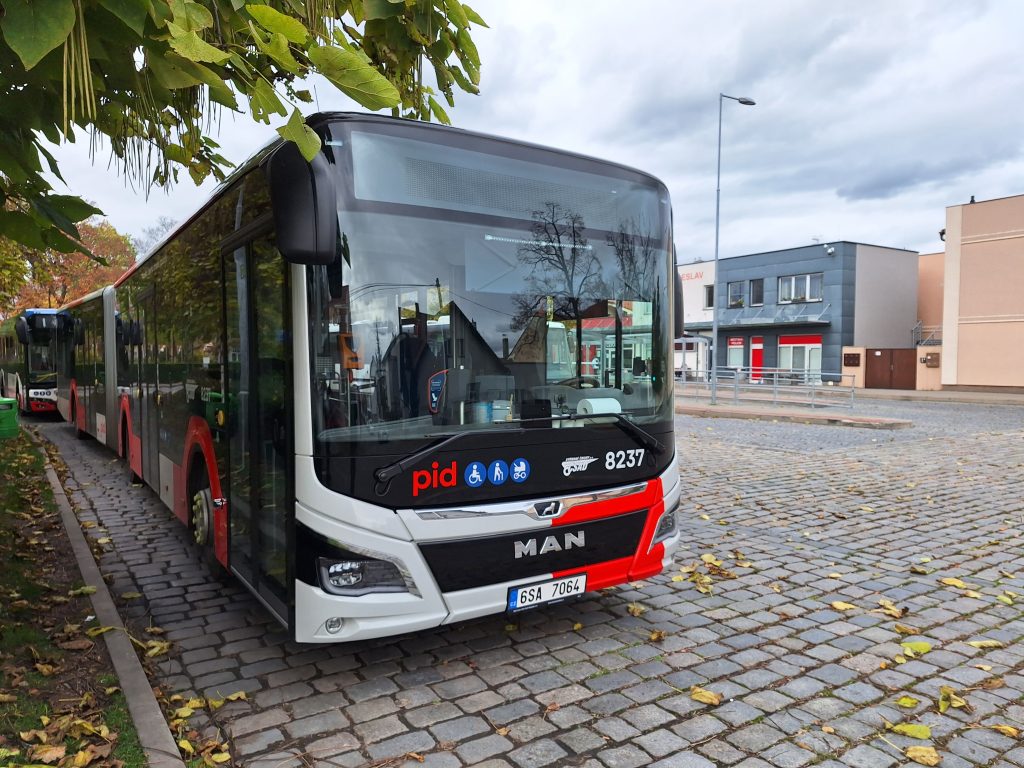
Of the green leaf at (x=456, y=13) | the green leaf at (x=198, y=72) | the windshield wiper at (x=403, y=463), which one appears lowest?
the windshield wiper at (x=403, y=463)

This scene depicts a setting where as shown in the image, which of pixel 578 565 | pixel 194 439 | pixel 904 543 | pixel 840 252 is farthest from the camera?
pixel 840 252

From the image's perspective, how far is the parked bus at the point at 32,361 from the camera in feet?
54.3

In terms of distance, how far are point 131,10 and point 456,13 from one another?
1487 mm

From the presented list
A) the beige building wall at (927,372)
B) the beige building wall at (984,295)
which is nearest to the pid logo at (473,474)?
the beige building wall at (984,295)

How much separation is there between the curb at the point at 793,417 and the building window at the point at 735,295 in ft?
77.1

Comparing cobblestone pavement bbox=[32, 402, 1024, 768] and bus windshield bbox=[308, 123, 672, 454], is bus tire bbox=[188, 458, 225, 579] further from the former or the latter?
bus windshield bbox=[308, 123, 672, 454]

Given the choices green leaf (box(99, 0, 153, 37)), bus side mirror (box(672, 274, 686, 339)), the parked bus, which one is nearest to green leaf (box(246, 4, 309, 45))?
green leaf (box(99, 0, 153, 37))

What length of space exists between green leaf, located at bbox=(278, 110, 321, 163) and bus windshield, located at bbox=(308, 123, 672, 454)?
1417mm

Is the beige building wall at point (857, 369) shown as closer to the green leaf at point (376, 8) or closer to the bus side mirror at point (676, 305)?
the bus side mirror at point (676, 305)

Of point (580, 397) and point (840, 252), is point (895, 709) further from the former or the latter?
point (840, 252)

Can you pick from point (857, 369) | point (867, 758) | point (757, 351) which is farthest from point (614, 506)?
point (757, 351)

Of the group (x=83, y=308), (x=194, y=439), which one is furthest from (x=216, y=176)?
(x=83, y=308)

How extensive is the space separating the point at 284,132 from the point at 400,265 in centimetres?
158

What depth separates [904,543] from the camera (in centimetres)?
679
